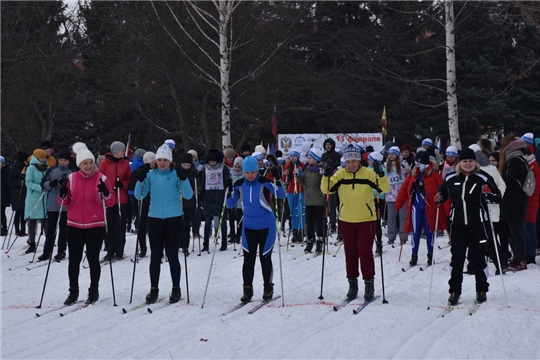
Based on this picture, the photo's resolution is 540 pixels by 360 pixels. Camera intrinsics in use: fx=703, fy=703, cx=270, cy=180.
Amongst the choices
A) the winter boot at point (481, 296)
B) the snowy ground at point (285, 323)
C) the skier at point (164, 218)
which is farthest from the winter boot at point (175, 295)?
the winter boot at point (481, 296)

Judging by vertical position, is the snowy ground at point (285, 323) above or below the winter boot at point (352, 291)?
below

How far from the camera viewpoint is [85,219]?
9.01 m

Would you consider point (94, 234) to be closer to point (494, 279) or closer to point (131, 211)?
point (494, 279)

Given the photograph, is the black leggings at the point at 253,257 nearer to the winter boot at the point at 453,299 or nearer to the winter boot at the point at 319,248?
the winter boot at the point at 453,299

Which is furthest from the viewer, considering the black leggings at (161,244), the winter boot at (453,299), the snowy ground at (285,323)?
the black leggings at (161,244)

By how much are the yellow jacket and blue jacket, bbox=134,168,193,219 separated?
195 centimetres

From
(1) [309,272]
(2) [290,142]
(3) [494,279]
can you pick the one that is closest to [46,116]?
(2) [290,142]

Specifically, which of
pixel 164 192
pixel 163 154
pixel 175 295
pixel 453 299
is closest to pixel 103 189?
pixel 164 192

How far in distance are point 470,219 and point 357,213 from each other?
1.35 meters

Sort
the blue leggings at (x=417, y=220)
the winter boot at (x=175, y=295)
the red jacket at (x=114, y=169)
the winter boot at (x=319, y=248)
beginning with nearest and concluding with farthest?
1. the winter boot at (x=175, y=295)
2. the blue leggings at (x=417, y=220)
3. the red jacket at (x=114, y=169)
4. the winter boot at (x=319, y=248)

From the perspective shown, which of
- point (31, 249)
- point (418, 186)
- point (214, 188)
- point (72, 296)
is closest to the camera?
point (72, 296)

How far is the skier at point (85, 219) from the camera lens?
9.02m

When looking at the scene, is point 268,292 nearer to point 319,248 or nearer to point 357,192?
point 357,192

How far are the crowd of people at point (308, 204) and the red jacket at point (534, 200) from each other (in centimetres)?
2
